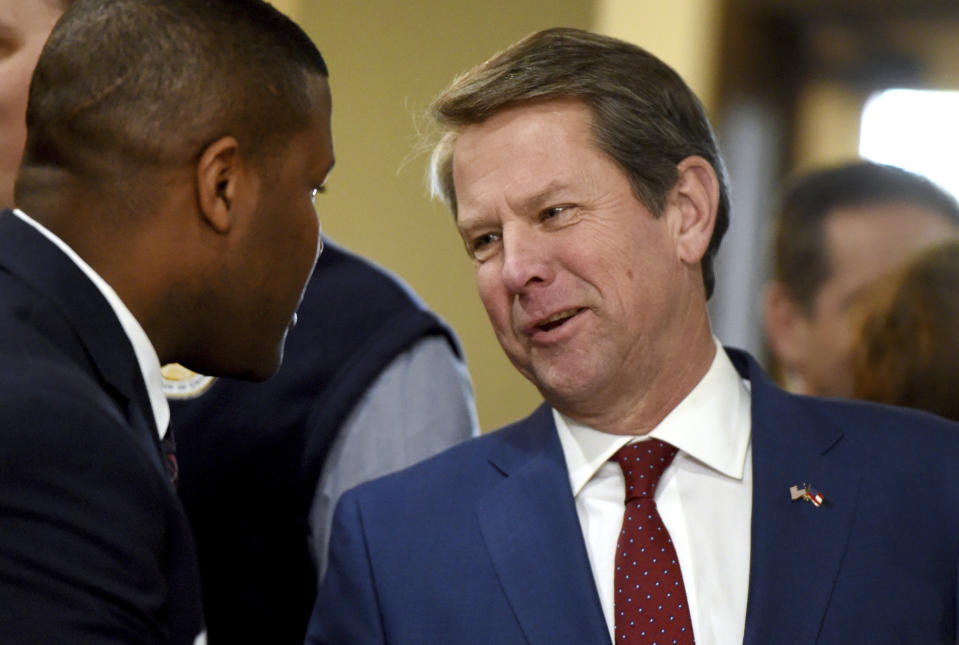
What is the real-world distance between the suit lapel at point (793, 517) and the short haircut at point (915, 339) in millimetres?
360

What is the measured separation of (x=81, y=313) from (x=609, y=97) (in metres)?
0.90

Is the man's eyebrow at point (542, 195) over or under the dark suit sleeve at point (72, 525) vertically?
over

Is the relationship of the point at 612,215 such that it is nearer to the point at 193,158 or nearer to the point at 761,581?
the point at 761,581

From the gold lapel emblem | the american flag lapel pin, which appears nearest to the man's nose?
the american flag lapel pin

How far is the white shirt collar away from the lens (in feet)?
5.82

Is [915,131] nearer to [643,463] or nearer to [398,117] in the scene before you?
[398,117]

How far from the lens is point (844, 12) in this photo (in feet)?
15.9

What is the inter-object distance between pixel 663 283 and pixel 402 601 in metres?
0.57

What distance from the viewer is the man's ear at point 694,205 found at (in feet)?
6.29

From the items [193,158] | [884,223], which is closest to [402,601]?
[193,158]

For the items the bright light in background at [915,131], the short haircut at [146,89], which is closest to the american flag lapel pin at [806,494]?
the short haircut at [146,89]

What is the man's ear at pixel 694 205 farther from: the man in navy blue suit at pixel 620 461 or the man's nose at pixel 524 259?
the man's nose at pixel 524 259

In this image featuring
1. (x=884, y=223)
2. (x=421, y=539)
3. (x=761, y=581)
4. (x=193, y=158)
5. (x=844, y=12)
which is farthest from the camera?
(x=844, y=12)

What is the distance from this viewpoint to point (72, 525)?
1.11m
